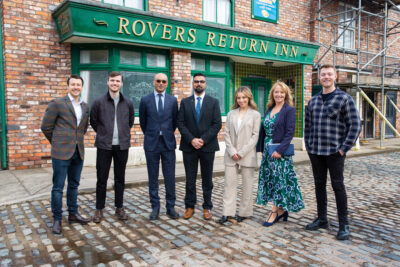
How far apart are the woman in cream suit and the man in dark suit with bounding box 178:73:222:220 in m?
0.23

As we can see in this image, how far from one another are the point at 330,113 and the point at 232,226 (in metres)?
1.87

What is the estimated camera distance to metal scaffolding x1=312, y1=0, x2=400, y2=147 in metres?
12.4

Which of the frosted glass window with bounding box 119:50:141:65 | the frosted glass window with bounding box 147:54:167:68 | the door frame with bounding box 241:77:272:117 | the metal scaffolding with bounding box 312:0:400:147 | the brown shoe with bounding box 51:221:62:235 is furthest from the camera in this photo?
the metal scaffolding with bounding box 312:0:400:147

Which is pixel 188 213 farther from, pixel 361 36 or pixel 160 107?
pixel 361 36

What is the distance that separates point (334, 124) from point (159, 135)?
7.41 feet

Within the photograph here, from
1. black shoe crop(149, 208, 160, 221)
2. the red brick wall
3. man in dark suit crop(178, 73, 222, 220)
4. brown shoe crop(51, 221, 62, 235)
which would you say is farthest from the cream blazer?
the red brick wall

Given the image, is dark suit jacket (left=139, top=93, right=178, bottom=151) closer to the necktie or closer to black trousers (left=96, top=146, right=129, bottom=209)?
the necktie

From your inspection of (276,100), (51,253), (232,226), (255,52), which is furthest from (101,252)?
(255,52)

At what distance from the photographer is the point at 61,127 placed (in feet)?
13.5

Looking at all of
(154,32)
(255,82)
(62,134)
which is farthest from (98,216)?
(255,82)

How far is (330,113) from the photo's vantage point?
3.92 meters

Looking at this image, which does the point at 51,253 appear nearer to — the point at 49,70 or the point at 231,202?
the point at 231,202

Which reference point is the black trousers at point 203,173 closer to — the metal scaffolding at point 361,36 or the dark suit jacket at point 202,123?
the dark suit jacket at point 202,123

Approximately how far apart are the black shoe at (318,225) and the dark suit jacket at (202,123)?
1572 mm
